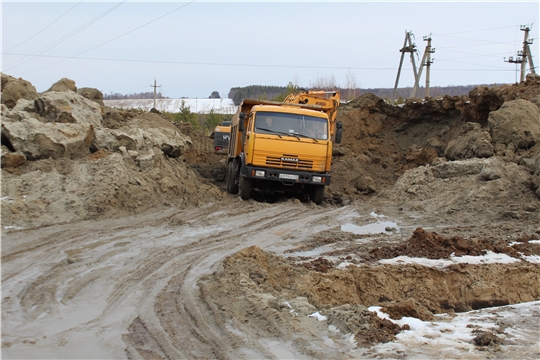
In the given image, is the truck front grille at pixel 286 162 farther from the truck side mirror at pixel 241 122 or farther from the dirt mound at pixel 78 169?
the dirt mound at pixel 78 169

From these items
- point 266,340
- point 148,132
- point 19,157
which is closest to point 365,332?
point 266,340

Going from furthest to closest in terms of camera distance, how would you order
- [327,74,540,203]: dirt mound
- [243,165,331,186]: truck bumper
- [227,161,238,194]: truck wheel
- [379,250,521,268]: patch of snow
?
1. [327,74,540,203]: dirt mound
2. [227,161,238,194]: truck wheel
3. [243,165,331,186]: truck bumper
4. [379,250,521,268]: patch of snow

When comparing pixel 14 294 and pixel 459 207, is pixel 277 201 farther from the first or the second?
pixel 14 294

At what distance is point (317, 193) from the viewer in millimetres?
14594

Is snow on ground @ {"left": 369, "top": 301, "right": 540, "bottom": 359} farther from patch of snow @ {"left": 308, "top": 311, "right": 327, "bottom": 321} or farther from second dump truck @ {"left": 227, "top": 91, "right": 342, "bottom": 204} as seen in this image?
second dump truck @ {"left": 227, "top": 91, "right": 342, "bottom": 204}

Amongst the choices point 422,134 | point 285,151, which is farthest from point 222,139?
point 285,151

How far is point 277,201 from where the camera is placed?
49.0 ft

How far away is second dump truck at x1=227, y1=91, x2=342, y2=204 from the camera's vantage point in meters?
13.7

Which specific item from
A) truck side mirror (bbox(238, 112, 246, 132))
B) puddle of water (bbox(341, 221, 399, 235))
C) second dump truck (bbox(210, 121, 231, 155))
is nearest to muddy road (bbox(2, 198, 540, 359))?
puddle of water (bbox(341, 221, 399, 235))

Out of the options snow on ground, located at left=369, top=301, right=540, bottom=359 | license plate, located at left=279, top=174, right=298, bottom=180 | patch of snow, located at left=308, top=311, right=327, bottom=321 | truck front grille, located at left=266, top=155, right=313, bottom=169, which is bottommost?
patch of snow, located at left=308, top=311, right=327, bottom=321

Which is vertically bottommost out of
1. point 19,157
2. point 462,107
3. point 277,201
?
point 277,201

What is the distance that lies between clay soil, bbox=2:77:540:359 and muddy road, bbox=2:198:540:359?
0.07 feet

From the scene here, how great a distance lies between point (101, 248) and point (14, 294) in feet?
7.60

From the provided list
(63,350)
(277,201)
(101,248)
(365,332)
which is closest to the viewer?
(63,350)
